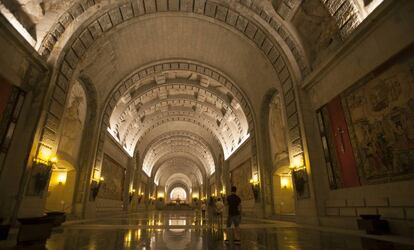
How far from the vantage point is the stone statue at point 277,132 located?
1347cm

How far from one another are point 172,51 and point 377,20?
39.7 feet

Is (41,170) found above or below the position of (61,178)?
below

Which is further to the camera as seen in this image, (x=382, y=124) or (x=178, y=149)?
(x=178, y=149)

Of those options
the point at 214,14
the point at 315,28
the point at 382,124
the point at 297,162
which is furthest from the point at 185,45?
the point at 382,124

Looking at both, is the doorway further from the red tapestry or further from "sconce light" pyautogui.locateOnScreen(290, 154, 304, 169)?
the red tapestry

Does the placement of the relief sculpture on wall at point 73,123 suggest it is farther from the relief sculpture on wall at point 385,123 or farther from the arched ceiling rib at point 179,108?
the relief sculpture on wall at point 385,123

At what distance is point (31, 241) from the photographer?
479 centimetres

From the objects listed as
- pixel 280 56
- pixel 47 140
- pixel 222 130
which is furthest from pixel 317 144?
pixel 222 130

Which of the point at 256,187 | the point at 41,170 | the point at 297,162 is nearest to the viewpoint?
the point at 41,170

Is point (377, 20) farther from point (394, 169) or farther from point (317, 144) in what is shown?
point (317, 144)

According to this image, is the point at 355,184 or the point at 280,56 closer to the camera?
the point at 355,184

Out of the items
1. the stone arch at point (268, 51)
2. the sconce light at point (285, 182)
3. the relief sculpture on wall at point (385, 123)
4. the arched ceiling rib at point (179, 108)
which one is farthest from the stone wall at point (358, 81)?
the arched ceiling rib at point (179, 108)

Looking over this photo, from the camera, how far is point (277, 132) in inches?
551

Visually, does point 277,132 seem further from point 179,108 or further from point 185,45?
point 179,108
